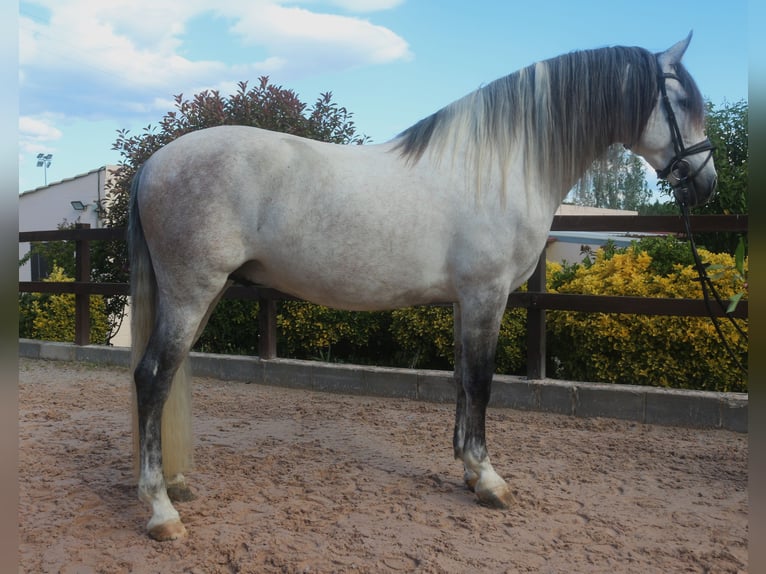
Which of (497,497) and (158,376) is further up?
(158,376)

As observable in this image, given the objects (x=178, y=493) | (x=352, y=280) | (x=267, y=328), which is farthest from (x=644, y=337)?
(x=178, y=493)

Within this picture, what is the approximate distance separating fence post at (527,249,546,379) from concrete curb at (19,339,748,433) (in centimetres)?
10

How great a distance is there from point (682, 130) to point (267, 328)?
403 centimetres

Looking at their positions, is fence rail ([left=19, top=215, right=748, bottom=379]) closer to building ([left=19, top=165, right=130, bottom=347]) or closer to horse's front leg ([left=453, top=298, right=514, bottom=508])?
horse's front leg ([left=453, top=298, right=514, bottom=508])

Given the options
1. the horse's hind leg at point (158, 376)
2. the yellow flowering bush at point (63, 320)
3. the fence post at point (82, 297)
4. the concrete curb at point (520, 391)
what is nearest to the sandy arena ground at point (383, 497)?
the concrete curb at point (520, 391)

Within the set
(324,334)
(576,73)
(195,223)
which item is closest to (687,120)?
(576,73)

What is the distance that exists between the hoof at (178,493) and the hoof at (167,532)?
1.20 ft

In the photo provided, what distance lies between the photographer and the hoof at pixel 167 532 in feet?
8.43

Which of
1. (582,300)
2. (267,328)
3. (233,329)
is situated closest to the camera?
(582,300)

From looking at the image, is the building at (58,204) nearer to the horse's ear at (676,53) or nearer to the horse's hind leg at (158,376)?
the horse's hind leg at (158,376)

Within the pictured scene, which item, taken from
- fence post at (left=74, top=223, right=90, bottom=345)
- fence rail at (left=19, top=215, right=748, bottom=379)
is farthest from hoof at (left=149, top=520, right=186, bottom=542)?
fence post at (left=74, top=223, right=90, bottom=345)

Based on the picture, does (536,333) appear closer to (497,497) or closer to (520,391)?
(520,391)

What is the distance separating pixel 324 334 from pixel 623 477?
3.37 m

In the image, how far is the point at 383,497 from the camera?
305 centimetres
